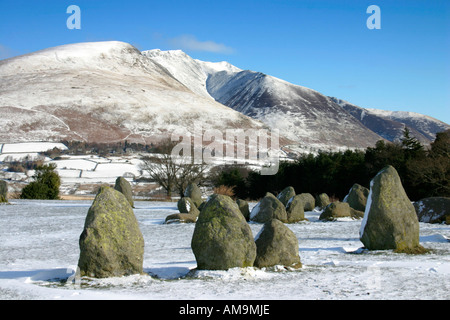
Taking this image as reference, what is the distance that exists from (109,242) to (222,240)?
215 cm

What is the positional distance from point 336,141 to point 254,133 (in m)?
49.5

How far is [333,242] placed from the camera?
45.4ft

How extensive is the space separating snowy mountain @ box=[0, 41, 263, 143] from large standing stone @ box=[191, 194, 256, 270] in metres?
98.9

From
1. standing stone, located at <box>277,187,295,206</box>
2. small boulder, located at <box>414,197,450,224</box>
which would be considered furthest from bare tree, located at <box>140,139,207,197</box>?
small boulder, located at <box>414,197,450,224</box>

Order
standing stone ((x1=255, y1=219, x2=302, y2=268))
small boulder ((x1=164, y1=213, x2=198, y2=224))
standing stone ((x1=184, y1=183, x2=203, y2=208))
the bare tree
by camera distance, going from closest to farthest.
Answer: standing stone ((x1=255, y1=219, x2=302, y2=268)), small boulder ((x1=164, y1=213, x2=198, y2=224)), standing stone ((x1=184, y1=183, x2=203, y2=208)), the bare tree

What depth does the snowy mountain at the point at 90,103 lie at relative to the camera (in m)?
111

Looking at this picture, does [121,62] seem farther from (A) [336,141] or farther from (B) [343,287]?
(B) [343,287]

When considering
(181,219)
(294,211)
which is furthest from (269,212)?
(181,219)

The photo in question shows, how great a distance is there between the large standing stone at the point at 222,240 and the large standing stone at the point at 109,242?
1230 mm

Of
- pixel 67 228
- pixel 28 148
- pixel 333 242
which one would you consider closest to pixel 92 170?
pixel 28 148

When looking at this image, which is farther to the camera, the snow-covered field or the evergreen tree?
the evergreen tree

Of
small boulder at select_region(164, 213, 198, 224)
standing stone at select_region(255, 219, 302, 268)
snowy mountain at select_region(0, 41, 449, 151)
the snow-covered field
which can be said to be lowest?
small boulder at select_region(164, 213, 198, 224)

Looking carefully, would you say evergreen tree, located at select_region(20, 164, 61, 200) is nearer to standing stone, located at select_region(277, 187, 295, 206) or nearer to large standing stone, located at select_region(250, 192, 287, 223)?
standing stone, located at select_region(277, 187, 295, 206)

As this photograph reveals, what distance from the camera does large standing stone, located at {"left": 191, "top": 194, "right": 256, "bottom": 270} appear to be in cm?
861
